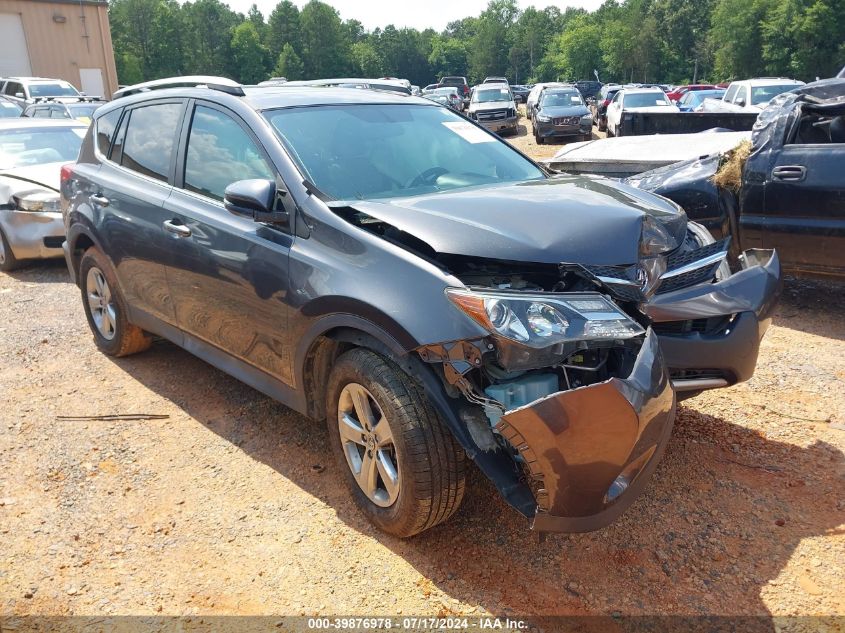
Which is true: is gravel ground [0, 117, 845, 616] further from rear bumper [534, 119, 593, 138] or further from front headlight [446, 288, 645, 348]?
rear bumper [534, 119, 593, 138]

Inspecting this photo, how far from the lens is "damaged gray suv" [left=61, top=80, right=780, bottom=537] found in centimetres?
249

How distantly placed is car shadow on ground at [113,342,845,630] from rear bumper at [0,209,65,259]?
5.06 m

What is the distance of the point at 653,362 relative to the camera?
2.52 metres

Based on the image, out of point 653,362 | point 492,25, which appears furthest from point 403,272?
point 492,25

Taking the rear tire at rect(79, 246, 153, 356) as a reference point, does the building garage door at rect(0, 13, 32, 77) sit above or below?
above

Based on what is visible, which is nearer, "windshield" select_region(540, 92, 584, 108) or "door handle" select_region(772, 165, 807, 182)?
"door handle" select_region(772, 165, 807, 182)

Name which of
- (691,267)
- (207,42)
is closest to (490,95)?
(691,267)

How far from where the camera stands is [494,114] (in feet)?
80.4

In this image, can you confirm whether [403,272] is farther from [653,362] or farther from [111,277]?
[111,277]

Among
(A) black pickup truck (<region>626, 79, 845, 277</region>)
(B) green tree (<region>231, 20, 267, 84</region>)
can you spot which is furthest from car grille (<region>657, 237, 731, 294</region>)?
(B) green tree (<region>231, 20, 267, 84</region>)

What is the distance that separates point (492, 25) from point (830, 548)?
382ft

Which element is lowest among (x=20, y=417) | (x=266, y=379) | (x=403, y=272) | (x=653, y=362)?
(x=20, y=417)

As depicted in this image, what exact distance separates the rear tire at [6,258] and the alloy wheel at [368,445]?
256 inches

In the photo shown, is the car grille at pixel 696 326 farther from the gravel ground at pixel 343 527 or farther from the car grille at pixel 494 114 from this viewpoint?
the car grille at pixel 494 114
